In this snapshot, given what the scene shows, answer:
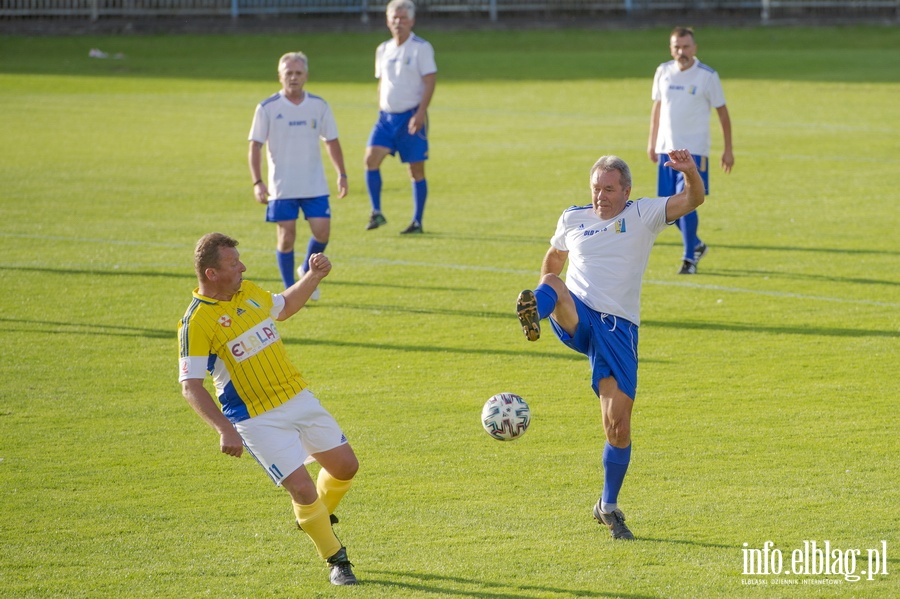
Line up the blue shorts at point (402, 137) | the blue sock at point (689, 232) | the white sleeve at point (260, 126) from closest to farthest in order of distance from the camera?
the white sleeve at point (260, 126) < the blue sock at point (689, 232) < the blue shorts at point (402, 137)

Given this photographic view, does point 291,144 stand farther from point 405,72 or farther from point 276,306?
point 276,306

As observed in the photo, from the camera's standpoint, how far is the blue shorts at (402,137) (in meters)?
15.8

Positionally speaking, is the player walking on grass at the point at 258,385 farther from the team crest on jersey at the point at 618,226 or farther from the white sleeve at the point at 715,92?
the white sleeve at the point at 715,92

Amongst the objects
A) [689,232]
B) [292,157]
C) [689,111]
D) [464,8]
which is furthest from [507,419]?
[464,8]

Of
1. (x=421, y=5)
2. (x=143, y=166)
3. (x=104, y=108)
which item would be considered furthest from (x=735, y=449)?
(x=421, y=5)

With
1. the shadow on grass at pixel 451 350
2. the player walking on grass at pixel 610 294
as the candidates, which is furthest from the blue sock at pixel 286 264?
the player walking on grass at pixel 610 294

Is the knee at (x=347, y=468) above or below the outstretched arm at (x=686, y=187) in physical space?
below

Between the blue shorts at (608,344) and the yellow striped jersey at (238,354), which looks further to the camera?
the blue shorts at (608,344)

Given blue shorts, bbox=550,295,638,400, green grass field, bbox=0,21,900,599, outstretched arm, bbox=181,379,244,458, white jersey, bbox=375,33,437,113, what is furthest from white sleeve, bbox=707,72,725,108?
outstretched arm, bbox=181,379,244,458

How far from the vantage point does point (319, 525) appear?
6219 mm

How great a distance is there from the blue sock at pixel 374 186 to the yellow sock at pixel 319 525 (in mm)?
10189

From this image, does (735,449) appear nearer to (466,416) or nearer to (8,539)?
(466,416)

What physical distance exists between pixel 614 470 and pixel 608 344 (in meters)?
0.70

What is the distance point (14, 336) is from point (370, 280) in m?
3.89
